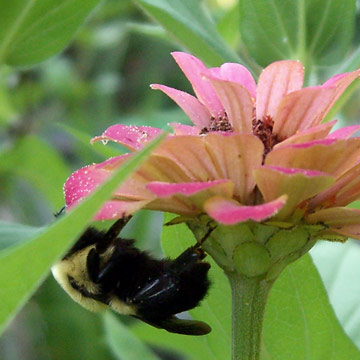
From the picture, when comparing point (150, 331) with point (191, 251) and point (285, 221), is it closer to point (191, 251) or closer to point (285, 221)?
point (191, 251)

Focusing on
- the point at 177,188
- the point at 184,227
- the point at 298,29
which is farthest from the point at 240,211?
the point at 298,29

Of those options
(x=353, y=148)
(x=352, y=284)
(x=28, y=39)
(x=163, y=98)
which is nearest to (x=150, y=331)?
(x=352, y=284)

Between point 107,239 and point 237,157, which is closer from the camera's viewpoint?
point 237,157

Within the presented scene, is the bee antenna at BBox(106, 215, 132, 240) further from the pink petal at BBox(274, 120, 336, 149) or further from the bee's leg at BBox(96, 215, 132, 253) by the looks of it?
the pink petal at BBox(274, 120, 336, 149)

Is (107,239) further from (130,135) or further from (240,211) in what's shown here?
(240,211)

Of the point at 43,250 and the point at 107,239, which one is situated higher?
the point at 43,250

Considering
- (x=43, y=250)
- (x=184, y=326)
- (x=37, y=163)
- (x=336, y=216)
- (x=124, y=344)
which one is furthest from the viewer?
(x=37, y=163)
